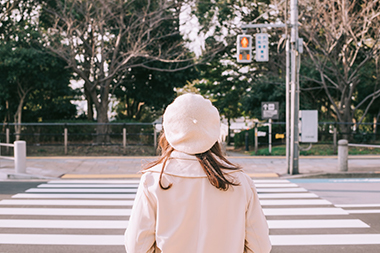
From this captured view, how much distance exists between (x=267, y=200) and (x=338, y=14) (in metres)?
13.2

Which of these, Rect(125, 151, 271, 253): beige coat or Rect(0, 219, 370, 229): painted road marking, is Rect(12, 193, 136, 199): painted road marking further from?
Rect(125, 151, 271, 253): beige coat

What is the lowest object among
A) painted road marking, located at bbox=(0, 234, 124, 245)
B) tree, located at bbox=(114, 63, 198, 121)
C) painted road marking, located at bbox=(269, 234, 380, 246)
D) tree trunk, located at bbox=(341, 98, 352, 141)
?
painted road marking, located at bbox=(269, 234, 380, 246)

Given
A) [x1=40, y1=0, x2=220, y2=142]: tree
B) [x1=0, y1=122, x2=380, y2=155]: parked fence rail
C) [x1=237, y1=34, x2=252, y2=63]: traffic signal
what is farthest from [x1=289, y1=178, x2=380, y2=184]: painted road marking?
[x1=40, y1=0, x2=220, y2=142]: tree

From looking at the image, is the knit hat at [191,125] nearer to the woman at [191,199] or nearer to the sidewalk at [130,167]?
the woman at [191,199]

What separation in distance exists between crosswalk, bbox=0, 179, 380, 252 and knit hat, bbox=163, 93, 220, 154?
376cm

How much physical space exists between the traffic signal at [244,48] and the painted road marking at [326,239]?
25.1ft

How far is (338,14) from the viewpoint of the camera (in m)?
18.2

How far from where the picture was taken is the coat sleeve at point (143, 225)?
188 cm

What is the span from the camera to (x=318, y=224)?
21.3 feet

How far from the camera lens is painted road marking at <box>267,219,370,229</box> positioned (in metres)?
6.38

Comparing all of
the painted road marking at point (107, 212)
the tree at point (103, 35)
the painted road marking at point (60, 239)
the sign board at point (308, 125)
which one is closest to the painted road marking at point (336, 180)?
the painted road marking at point (107, 212)

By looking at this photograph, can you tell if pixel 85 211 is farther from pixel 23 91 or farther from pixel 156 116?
pixel 156 116

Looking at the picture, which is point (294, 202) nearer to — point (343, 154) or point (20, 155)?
point (343, 154)

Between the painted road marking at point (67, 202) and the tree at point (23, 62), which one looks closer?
the painted road marking at point (67, 202)
